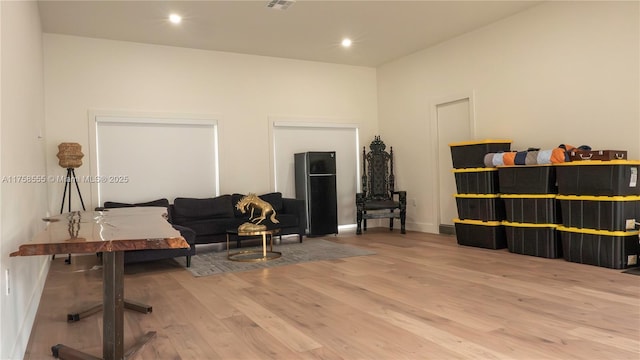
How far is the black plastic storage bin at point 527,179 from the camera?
191 inches

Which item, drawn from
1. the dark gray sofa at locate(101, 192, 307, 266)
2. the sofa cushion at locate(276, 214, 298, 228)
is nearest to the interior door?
the dark gray sofa at locate(101, 192, 307, 266)

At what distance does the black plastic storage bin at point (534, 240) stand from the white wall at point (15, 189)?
15.7ft

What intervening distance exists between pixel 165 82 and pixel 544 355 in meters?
5.99

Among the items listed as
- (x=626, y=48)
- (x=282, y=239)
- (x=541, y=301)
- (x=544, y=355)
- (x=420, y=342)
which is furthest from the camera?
(x=282, y=239)

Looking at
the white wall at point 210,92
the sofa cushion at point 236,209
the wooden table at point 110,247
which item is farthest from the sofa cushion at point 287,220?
the wooden table at point 110,247

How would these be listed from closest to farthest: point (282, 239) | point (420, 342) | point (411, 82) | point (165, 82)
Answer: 1. point (420, 342)
2. point (165, 82)
3. point (282, 239)
4. point (411, 82)

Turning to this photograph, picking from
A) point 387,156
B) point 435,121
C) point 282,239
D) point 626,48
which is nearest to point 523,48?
point 626,48

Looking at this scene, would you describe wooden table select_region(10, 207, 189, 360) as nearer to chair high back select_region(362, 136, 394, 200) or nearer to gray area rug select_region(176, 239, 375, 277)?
gray area rug select_region(176, 239, 375, 277)

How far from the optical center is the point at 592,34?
486 cm

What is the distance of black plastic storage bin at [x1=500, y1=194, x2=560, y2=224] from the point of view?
15.9 ft

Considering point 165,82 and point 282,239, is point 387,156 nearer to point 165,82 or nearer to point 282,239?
point 282,239

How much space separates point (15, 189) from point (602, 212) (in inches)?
191

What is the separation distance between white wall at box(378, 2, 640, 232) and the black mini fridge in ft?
4.50

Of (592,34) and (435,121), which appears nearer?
(592,34)
